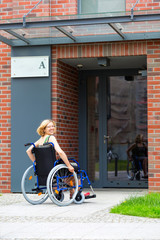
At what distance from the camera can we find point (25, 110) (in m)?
11.8

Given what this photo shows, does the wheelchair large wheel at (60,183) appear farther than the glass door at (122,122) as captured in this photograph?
No

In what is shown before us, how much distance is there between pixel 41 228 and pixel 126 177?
7.16 metres

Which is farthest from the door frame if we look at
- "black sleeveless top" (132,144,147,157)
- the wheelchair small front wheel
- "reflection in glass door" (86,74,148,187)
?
the wheelchair small front wheel

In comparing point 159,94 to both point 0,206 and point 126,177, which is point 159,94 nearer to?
point 126,177

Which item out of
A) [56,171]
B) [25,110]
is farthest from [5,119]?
[56,171]

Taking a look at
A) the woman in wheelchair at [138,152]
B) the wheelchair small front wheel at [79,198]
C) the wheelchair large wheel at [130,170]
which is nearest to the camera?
the wheelchair small front wheel at [79,198]

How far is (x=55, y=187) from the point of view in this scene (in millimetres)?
8812

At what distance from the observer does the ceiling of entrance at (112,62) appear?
11797mm

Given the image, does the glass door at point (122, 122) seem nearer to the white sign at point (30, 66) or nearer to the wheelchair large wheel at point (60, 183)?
the white sign at point (30, 66)

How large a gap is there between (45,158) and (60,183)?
46cm

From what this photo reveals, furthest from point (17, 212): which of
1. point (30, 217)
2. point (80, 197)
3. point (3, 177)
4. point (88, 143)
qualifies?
point (88, 143)

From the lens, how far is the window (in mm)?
11602

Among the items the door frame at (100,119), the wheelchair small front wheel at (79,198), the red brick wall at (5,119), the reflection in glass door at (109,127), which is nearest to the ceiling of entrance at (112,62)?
the door frame at (100,119)

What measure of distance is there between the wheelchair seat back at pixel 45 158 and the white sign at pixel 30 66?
301cm
